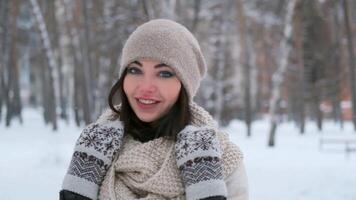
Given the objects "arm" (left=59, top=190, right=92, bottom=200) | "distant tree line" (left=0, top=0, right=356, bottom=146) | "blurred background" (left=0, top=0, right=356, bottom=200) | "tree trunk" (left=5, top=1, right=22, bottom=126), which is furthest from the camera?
"tree trunk" (left=5, top=1, right=22, bottom=126)

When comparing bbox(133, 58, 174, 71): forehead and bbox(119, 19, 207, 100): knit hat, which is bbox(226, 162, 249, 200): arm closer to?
bbox(119, 19, 207, 100): knit hat

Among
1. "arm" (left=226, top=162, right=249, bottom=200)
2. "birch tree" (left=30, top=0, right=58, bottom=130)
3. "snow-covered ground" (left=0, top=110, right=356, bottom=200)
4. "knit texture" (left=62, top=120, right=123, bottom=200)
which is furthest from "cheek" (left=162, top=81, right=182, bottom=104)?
"birch tree" (left=30, top=0, right=58, bottom=130)

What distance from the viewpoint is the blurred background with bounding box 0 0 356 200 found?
32.0 feet

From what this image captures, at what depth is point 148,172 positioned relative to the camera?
1.86 m

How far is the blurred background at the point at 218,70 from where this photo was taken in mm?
9758

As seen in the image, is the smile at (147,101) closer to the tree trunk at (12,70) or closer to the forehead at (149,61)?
the forehead at (149,61)

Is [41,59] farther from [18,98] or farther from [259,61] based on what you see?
[259,61]

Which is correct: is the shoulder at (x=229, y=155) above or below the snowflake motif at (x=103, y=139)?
below

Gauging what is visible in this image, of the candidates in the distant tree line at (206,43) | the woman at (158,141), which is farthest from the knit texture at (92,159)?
the distant tree line at (206,43)

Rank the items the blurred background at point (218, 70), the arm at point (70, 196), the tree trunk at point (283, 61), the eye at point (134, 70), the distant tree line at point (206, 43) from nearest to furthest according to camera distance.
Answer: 1. the arm at point (70, 196)
2. the eye at point (134, 70)
3. the blurred background at point (218, 70)
4. the tree trunk at point (283, 61)
5. the distant tree line at point (206, 43)

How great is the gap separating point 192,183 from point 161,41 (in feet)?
1.71

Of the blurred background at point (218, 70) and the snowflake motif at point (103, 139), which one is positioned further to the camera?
the blurred background at point (218, 70)

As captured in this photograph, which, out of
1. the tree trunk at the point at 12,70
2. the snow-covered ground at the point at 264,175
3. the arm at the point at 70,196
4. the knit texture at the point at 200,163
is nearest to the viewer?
the knit texture at the point at 200,163

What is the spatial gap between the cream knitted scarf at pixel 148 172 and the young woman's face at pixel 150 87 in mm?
114
